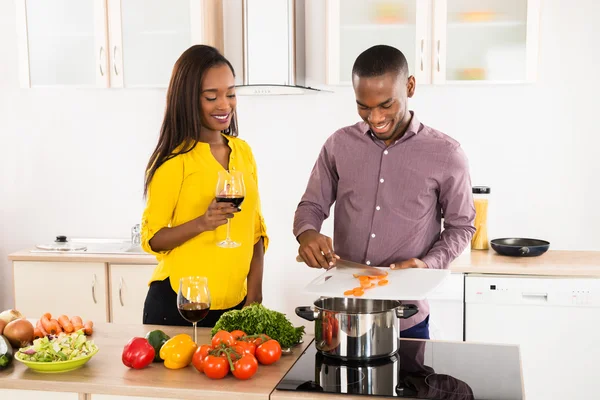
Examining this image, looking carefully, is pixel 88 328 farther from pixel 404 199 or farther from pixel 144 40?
pixel 144 40

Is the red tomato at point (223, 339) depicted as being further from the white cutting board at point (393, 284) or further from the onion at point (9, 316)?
the onion at point (9, 316)

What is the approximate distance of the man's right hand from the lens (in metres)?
2.12

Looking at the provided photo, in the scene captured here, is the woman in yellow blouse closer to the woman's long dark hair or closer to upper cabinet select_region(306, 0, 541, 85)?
the woman's long dark hair

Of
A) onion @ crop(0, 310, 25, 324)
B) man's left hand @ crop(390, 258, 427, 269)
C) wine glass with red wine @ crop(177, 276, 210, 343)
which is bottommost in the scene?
onion @ crop(0, 310, 25, 324)

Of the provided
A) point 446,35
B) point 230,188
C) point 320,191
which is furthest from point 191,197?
point 446,35

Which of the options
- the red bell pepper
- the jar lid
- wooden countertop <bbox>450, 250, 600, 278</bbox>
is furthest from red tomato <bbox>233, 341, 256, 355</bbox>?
the jar lid

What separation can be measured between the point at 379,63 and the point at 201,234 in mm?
785

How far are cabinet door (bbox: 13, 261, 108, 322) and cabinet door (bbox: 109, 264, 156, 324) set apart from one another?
0.05 m

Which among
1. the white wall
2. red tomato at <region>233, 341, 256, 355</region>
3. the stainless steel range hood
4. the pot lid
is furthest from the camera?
the pot lid

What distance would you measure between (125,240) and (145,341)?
2.47 metres

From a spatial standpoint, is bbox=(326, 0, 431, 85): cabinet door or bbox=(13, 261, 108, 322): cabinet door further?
bbox=(13, 261, 108, 322): cabinet door

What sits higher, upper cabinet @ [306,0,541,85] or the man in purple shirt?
upper cabinet @ [306,0,541,85]

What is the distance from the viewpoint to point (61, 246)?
13.3 feet

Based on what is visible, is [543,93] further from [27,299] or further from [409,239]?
[27,299]
